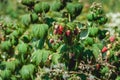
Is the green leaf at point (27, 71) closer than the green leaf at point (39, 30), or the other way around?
the green leaf at point (39, 30)

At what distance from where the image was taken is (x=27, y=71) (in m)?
4.84

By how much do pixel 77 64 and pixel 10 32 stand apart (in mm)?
1034

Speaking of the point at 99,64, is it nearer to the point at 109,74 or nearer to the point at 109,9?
the point at 109,74

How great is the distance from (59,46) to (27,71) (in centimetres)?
42

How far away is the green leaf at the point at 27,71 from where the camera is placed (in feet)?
15.9

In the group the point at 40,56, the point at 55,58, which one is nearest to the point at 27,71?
the point at 40,56

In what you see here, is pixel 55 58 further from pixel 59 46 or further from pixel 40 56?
pixel 59 46

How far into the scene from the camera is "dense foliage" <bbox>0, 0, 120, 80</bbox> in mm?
4457

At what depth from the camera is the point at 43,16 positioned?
4816 mm

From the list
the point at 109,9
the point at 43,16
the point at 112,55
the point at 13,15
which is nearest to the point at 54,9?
the point at 43,16

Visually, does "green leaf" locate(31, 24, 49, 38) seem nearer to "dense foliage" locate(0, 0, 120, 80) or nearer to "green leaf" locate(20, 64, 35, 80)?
"dense foliage" locate(0, 0, 120, 80)

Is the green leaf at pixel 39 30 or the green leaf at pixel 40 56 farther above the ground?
the green leaf at pixel 39 30

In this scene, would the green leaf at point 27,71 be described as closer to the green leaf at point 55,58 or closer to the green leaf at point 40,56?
the green leaf at point 40,56

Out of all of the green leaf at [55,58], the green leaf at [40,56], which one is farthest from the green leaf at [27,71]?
the green leaf at [55,58]
